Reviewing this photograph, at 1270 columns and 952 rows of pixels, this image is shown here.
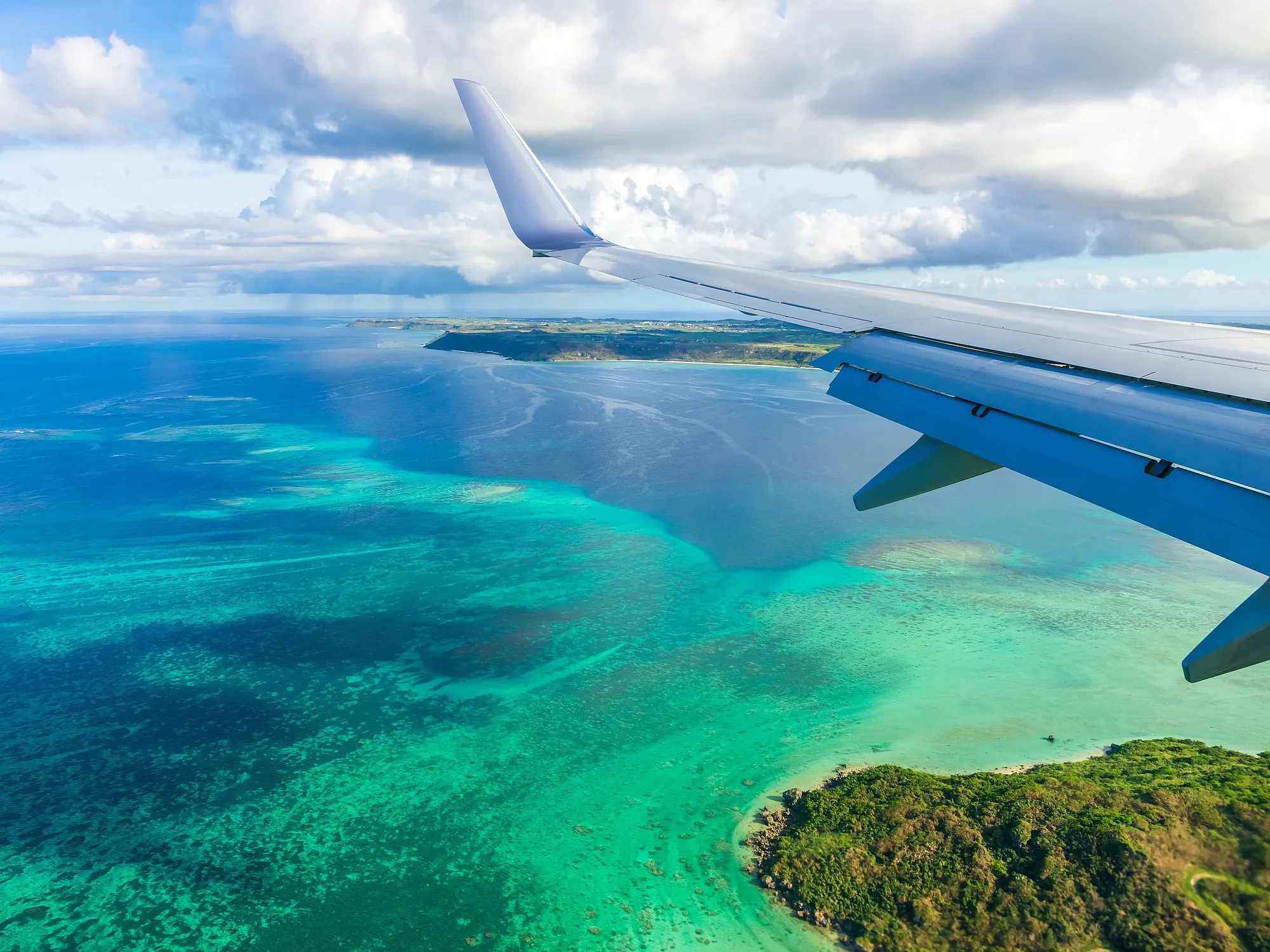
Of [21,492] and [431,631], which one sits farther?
[21,492]

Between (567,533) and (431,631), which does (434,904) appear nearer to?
(431,631)

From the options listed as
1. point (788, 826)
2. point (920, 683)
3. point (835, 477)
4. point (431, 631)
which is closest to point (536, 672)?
point (431, 631)

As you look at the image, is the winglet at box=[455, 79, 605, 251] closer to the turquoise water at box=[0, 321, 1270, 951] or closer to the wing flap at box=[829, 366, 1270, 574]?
the wing flap at box=[829, 366, 1270, 574]

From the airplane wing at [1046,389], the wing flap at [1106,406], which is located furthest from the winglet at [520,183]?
the wing flap at [1106,406]

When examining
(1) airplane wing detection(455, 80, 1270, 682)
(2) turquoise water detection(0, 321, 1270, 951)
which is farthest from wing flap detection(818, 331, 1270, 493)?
(2) turquoise water detection(0, 321, 1270, 951)

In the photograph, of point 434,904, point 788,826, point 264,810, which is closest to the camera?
point 434,904

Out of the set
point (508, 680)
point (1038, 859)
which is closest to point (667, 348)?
point (508, 680)

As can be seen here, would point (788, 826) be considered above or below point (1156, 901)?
below

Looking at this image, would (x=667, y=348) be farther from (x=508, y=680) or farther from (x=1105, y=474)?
(x=1105, y=474)
